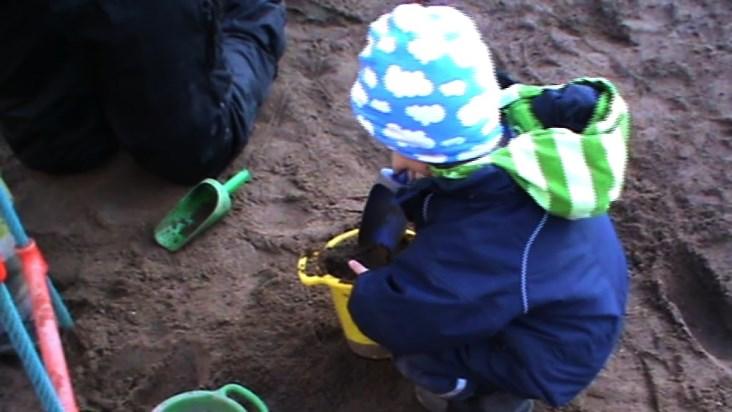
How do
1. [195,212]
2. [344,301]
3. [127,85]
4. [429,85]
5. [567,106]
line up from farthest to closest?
[195,212], [127,85], [344,301], [567,106], [429,85]

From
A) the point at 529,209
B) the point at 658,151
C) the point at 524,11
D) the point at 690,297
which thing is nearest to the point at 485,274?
the point at 529,209

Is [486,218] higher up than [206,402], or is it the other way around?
[486,218]

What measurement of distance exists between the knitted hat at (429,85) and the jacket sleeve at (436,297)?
0.52 feet

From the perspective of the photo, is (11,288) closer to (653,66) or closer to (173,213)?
(173,213)

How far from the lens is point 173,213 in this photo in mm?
2383

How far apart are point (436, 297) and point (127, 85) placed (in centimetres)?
100

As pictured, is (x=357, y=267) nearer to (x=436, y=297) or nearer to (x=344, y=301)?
(x=344, y=301)

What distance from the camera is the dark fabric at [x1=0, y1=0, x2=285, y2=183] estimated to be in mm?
2174

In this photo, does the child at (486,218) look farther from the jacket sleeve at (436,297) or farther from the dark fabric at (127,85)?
the dark fabric at (127,85)

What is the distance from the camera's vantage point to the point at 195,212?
95.3 inches

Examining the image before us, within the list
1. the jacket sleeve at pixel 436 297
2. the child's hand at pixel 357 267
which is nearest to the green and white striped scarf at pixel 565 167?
the jacket sleeve at pixel 436 297

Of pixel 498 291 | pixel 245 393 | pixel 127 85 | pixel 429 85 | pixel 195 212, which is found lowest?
pixel 195 212

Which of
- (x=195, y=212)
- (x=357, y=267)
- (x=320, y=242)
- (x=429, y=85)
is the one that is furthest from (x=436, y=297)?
(x=195, y=212)

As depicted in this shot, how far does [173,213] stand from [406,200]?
33.3 inches
